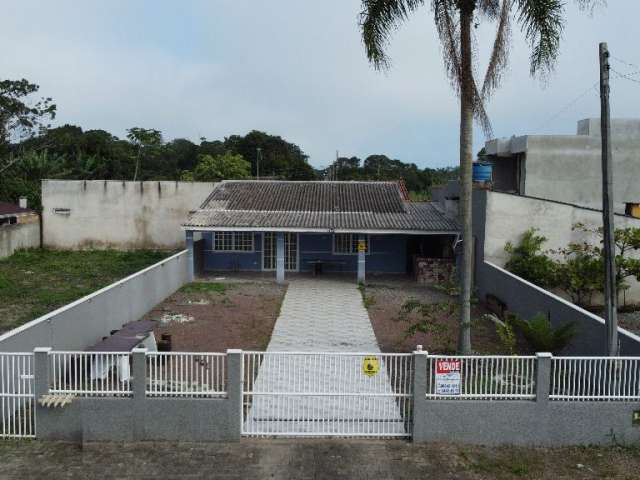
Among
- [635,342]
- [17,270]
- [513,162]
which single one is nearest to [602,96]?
[635,342]

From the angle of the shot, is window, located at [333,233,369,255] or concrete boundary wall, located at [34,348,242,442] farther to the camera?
window, located at [333,233,369,255]

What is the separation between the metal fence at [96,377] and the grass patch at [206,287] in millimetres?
9922

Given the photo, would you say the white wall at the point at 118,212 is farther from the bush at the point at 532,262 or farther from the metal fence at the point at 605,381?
the metal fence at the point at 605,381

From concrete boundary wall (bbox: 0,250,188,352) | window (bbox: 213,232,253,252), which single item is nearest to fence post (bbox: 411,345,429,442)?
concrete boundary wall (bbox: 0,250,188,352)

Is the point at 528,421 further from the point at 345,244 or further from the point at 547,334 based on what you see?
the point at 345,244

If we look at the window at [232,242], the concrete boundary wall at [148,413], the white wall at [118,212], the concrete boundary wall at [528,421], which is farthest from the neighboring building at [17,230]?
the concrete boundary wall at [528,421]

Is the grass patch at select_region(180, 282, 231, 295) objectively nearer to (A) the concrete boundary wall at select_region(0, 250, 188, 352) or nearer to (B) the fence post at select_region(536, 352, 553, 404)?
(A) the concrete boundary wall at select_region(0, 250, 188, 352)

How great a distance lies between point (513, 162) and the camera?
2447 cm

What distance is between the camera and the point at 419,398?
793cm

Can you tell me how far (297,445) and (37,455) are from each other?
3.30 meters

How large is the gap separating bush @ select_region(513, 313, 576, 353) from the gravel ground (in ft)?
9.64

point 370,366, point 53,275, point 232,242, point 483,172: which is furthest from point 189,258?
point 370,366

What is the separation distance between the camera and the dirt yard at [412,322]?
40.7 feet

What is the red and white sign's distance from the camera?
7.90 m
